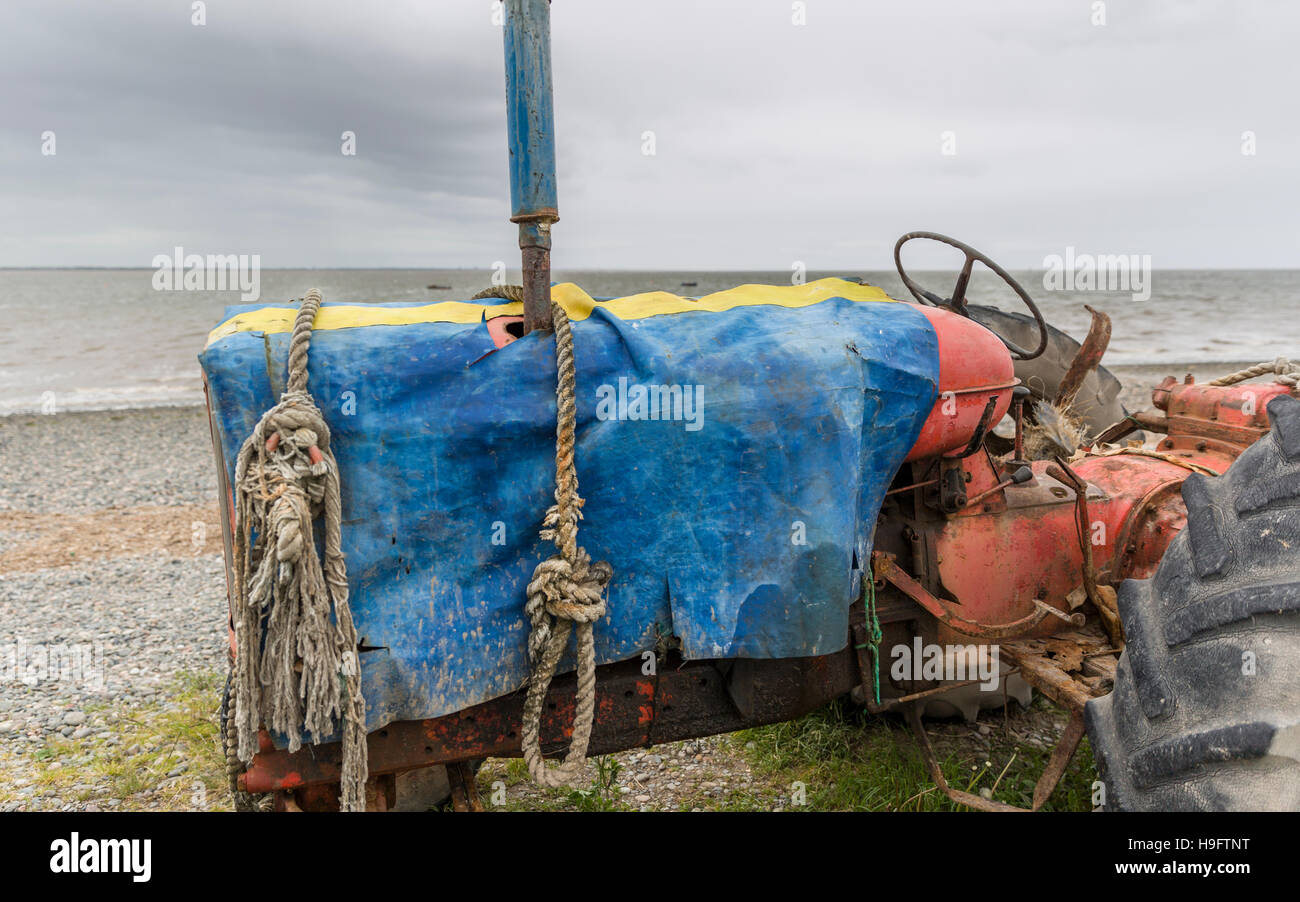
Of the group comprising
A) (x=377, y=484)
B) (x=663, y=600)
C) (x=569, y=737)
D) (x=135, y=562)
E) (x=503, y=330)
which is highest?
(x=503, y=330)

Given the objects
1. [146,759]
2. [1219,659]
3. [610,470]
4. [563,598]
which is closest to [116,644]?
[146,759]

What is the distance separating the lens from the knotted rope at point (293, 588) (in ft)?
6.21

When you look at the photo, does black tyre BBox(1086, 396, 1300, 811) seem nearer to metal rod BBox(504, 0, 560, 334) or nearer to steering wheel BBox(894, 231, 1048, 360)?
steering wheel BBox(894, 231, 1048, 360)

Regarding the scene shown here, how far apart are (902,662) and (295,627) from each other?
186 cm

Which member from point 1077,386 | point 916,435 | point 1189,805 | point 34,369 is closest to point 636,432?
point 916,435

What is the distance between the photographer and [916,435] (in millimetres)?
2488

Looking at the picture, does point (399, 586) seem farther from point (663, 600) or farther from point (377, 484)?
point (663, 600)

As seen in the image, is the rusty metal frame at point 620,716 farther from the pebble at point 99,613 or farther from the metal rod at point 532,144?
the pebble at point 99,613

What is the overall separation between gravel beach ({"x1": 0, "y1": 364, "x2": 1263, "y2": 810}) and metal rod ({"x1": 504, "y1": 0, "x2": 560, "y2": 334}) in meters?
2.23

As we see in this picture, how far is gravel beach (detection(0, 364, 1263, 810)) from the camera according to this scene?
3.65 metres

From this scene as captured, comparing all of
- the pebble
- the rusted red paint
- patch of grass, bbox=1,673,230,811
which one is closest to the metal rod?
the rusted red paint

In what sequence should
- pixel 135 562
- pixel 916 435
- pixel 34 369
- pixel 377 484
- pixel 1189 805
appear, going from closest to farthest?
pixel 1189 805
pixel 377 484
pixel 916 435
pixel 135 562
pixel 34 369

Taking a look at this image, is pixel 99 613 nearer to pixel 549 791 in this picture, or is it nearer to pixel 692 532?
pixel 549 791

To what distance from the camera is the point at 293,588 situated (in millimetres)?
1923
